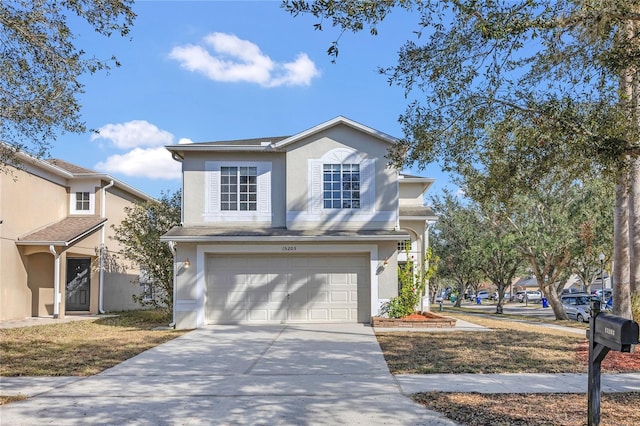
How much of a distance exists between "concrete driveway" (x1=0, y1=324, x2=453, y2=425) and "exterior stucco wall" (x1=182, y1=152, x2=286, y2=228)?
594 cm

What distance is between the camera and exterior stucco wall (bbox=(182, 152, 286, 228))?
56.1 ft

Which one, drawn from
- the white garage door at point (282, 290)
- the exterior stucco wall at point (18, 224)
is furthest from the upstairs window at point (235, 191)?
the exterior stucco wall at point (18, 224)

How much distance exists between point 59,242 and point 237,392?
14.1 m

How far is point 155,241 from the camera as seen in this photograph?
1839cm

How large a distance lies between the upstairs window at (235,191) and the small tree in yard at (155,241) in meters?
3.08

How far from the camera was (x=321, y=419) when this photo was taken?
606 cm

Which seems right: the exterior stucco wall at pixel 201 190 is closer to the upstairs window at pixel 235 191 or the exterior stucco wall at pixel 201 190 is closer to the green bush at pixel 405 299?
the upstairs window at pixel 235 191

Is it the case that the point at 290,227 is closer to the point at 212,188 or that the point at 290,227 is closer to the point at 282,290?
the point at 282,290

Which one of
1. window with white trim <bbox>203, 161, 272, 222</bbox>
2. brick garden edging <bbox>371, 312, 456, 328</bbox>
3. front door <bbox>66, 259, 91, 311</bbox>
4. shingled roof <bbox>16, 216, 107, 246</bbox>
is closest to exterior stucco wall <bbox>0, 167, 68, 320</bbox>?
shingled roof <bbox>16, 216, 107, 246</bbox>

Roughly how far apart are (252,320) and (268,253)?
7.37ft

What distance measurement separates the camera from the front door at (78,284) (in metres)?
21.9

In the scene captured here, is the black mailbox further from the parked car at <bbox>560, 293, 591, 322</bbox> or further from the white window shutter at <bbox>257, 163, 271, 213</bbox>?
the parked car at <bbox>560, 293, 591, 322</bbox>

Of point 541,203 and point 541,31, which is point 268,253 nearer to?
point 541,31

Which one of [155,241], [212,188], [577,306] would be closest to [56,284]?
[155,241]
